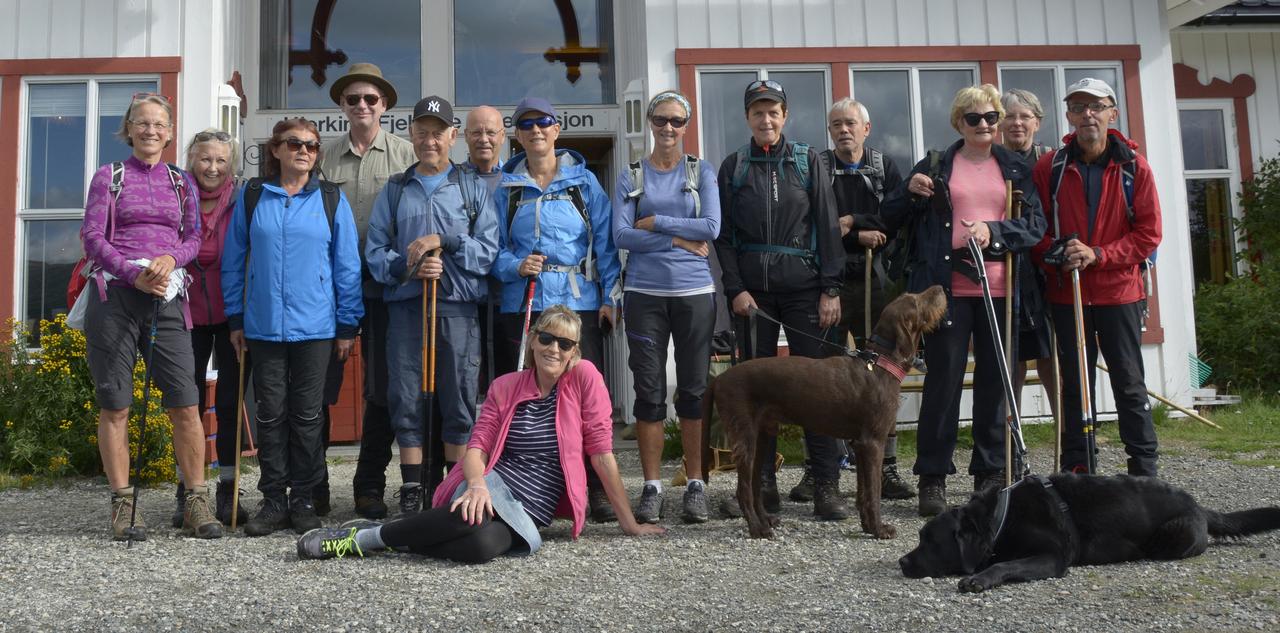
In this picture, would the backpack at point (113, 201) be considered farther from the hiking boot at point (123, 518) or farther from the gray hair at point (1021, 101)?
the gray hair at point (1021, 101)

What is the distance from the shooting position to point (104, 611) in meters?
3.52

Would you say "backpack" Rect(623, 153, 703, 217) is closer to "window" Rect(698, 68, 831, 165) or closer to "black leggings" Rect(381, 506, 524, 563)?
"black leggings" Rect(381, 506, 524, 563)

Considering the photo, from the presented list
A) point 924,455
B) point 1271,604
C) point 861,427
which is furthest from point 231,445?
point 1271,604

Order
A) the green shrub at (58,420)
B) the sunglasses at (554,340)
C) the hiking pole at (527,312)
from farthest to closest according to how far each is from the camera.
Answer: the green shrub at (58,420), the hiking pole at (527,312), the sunglasses at (554,340)

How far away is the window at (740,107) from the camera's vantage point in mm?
8656

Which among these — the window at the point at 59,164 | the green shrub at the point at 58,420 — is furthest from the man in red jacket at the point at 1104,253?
the window at the point at 59,164

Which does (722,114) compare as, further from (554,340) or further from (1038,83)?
(554,340)

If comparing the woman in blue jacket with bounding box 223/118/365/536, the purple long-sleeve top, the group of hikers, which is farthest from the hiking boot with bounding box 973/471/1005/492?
the purple long-sleeve top

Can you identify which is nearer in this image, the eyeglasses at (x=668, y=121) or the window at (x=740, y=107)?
the eyeglasses at (x=668, y=121)

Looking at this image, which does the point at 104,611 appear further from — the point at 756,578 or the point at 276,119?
the point at 276,119

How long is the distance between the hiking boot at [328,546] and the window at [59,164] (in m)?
5.12

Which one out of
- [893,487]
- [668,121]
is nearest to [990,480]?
[893,487]

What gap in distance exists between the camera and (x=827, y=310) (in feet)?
17.1

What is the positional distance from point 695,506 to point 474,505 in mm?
1263
